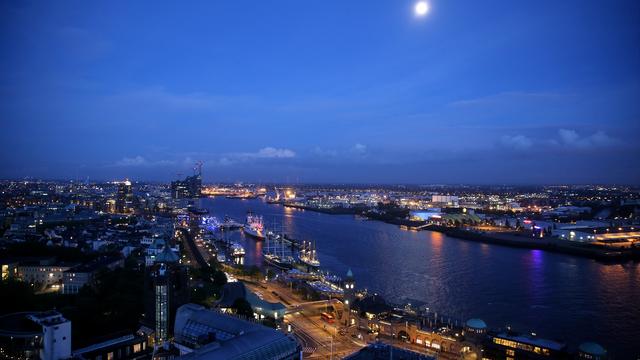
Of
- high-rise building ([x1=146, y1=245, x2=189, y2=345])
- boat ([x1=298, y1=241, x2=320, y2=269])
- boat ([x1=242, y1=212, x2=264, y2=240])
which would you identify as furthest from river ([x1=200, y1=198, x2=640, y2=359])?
high-rise building ([x1=146, y1=245, x2=189, y2=345])

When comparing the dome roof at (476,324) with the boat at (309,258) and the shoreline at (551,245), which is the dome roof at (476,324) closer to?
the boat at (309,258)

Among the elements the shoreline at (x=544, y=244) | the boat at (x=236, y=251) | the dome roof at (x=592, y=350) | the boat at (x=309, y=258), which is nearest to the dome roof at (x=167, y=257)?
the dome roof at (x=592, y=350)

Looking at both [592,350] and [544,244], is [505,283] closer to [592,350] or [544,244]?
[592,350]

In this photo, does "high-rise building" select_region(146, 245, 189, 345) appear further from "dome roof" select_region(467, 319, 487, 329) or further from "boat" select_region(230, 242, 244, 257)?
"boat" select_region(230, 242, 244, 257)

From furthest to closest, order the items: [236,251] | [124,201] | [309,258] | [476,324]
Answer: [124,201], [236,251], [309,258], [476,324]

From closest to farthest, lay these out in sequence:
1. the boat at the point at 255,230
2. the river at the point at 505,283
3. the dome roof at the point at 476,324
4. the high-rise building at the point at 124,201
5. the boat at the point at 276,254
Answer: the dome roof at the point at 476,324 < the river at the point at 505,283 < the boat at the point at 276,254 < the boat at the point at 255,230 < the high-rise building at the point at 124,201

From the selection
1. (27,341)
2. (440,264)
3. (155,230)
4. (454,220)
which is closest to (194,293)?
(27,341)

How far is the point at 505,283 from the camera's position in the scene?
26.2 feet

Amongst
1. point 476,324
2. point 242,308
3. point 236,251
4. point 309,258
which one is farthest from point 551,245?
point 242,308

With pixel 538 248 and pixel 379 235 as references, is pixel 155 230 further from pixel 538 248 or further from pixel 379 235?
pixel 538 248

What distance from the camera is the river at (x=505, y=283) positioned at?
582 centimetres

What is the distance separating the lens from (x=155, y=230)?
496 inches

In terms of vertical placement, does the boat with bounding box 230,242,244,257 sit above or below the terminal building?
below

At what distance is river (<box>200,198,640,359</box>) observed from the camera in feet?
19.1
